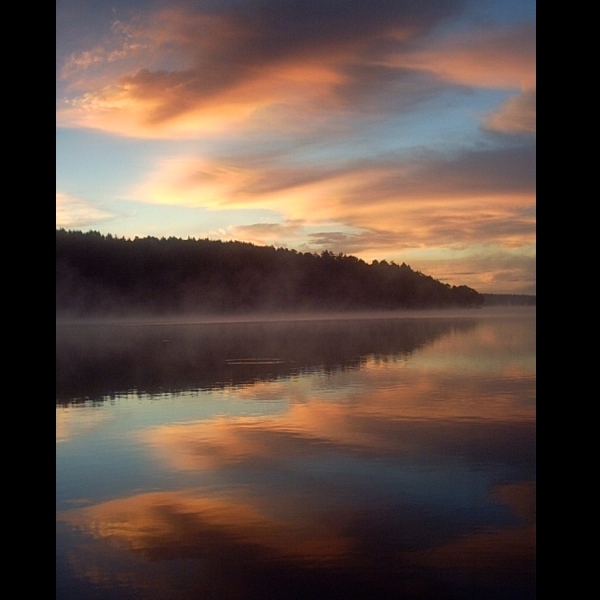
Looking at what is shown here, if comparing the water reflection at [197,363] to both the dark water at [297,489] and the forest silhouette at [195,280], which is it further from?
the forest silhouette at [195,280]

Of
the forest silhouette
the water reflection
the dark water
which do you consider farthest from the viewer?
the forest silhouette

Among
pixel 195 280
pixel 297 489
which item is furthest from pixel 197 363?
pixel 195 280


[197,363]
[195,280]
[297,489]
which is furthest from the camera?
[195,280]

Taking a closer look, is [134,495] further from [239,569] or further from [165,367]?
[165,367]

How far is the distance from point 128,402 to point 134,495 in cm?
749

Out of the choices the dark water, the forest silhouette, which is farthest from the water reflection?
the forest silhouette

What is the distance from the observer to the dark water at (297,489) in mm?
6043

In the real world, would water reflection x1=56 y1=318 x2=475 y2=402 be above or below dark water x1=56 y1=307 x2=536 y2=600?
above

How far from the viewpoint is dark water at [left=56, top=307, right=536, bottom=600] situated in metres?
6.04

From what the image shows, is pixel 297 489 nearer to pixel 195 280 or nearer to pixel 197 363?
pixel 197 363

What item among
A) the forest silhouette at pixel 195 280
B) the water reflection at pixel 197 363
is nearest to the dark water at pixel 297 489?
the water reflection at pixel 197 363

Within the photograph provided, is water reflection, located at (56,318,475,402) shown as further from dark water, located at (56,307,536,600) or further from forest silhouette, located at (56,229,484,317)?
forest silhouette, located at (56,229,484,317)

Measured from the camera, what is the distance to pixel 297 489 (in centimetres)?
866
